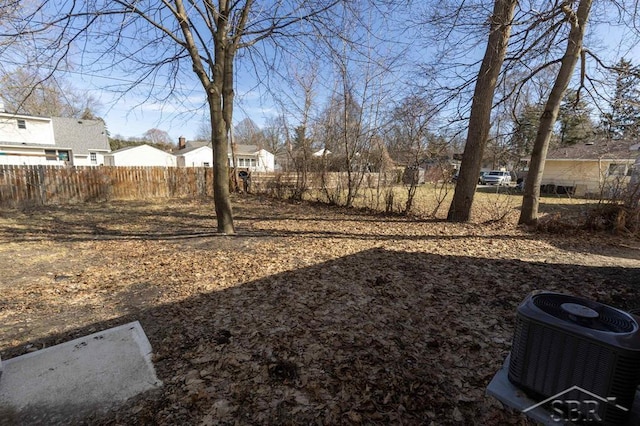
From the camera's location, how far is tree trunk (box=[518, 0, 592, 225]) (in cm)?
651

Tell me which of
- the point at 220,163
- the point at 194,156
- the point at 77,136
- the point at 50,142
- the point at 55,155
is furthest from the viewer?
the point at 194,156

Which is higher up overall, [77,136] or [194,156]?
[77,136]

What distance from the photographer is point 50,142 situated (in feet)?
80.1

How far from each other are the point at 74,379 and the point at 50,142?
3083 centimetres

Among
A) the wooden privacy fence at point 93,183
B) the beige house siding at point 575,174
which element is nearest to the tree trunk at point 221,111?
the wooden privacy fence at point 93,183

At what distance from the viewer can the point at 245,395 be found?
216 cm

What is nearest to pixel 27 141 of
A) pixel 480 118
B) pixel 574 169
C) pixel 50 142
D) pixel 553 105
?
pixel 50 142

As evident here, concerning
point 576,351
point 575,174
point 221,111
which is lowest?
point 576,351

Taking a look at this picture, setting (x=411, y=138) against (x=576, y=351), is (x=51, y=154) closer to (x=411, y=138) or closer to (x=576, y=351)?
(x=411, y=138)

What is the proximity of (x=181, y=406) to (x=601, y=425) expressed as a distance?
7.85ft

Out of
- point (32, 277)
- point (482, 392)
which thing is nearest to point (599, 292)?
point (482, 392)

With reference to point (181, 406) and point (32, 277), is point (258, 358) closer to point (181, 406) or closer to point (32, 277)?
point (181, 406)

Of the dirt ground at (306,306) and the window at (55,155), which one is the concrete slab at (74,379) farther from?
the window at (55,155)

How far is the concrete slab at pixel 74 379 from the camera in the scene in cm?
201
